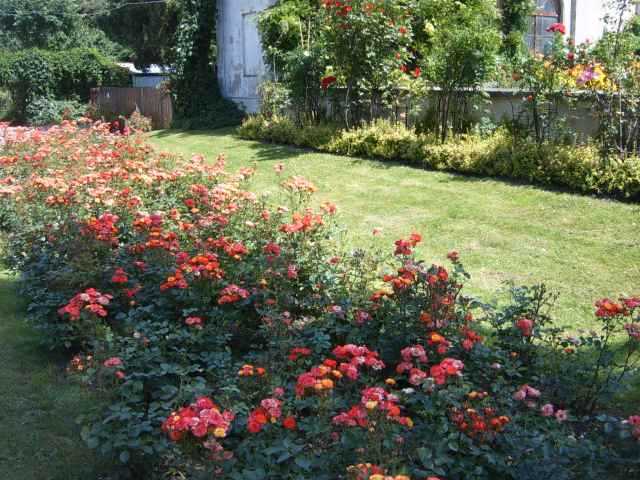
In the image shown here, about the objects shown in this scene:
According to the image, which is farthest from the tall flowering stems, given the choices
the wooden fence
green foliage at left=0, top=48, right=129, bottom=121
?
green foliage at left=0, top=48, right=129, bottom=121

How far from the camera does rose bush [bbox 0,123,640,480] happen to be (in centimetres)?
291

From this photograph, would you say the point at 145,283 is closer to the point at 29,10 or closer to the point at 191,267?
the point at 191,267

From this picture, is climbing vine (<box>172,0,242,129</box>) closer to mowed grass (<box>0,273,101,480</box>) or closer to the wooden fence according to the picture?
the wooden fence

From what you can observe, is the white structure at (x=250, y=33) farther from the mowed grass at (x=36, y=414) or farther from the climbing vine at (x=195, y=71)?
the mowed grass at (x=36, y=414)

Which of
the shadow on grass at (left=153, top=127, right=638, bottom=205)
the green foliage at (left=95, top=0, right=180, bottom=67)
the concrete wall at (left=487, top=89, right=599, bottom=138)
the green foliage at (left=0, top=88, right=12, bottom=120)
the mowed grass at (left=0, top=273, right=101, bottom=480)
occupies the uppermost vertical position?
the green foliage at (left=95, top=0, right=180, bottom=67)

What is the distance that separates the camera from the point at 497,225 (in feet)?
25.5

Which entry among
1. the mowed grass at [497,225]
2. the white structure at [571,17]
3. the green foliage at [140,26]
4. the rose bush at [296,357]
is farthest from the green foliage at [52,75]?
the rose bush at [296,357]

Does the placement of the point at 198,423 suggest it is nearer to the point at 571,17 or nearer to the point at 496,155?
the point at 496,155

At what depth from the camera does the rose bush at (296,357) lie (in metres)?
2.91

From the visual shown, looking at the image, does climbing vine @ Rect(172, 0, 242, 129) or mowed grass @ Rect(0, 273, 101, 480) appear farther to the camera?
climbing vine @ Rect(172, 0, 242, 129)

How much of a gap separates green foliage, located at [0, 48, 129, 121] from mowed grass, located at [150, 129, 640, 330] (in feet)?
56.9

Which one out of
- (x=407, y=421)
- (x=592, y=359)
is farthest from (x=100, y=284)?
(x=592, y=359)

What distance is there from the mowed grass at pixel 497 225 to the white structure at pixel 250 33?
7698 millimetres

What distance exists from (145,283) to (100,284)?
1.11 feet
